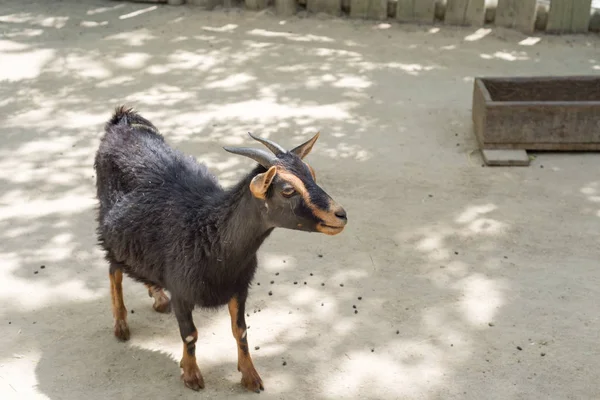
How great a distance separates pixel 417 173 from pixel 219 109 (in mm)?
2462

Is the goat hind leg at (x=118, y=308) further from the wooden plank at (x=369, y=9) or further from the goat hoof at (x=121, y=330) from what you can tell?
the wooden plank at (x=369, y=9)

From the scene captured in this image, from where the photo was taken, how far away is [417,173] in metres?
7.07

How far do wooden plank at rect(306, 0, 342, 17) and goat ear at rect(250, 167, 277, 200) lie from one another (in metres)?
7.81

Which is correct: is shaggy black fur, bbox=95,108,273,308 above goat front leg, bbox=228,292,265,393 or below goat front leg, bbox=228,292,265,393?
above

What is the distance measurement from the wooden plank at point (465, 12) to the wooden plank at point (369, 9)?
2.91 ft

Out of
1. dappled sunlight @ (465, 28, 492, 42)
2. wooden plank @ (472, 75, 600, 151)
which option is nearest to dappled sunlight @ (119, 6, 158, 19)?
dappled sunlight @ (465, 28, 492, 42)

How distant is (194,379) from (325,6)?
25.6ft

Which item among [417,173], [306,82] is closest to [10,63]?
[306,82]

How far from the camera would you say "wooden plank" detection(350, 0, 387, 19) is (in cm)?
1095

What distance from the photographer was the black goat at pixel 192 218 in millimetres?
3842

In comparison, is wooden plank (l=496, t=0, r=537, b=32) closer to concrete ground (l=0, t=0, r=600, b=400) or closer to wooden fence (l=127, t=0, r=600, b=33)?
wooden fence (l=127, t=0, r=600, b=33)

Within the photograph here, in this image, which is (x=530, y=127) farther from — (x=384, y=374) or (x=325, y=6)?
(x=325, y=6)

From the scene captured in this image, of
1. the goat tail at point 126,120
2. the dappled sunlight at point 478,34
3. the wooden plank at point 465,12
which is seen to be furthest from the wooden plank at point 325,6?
the goat tail at point 126,120

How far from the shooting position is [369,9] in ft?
36.1
